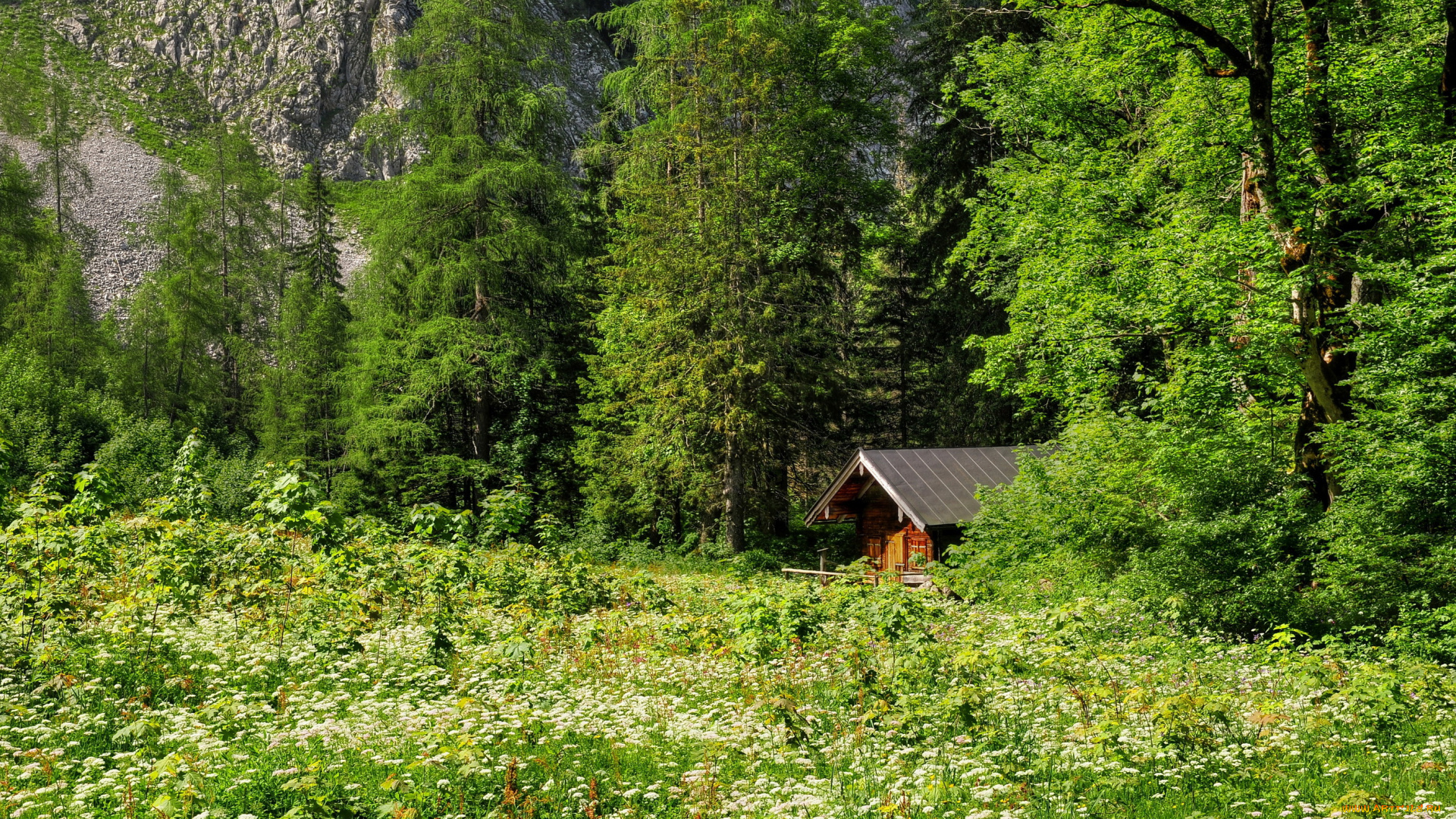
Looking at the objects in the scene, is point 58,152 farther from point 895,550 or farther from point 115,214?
point 895,550

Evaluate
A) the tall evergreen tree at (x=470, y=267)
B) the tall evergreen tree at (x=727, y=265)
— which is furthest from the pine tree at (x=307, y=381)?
the tall evergreen tree at (x=727, y=265)

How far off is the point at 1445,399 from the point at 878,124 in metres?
22.3

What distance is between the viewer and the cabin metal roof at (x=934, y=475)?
774 inches

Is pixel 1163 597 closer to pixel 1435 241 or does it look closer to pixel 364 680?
pixel 1435 241

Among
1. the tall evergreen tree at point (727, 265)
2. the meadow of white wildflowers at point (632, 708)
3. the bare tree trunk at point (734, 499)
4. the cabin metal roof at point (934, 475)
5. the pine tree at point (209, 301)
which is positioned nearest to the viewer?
the meadow of white wildflowers at point (632, 708)

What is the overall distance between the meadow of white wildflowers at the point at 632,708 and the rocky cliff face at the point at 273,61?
79.2 metres

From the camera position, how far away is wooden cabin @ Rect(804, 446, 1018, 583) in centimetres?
1980

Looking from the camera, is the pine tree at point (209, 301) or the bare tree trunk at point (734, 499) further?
the pine tree at point (209, 301)

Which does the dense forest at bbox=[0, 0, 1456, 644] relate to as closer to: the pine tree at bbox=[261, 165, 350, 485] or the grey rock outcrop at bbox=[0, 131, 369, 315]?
the pine tree at bbox=[261, 165, 350, 485]

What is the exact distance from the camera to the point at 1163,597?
10.7 metres

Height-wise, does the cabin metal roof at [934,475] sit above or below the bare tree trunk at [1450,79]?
below

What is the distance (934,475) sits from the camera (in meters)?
20.8

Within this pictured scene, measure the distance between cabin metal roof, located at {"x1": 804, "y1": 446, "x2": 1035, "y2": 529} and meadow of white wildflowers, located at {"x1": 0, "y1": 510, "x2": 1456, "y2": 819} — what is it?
367 inches

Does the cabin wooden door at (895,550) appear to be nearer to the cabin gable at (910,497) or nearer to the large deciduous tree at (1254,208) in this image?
the cabin gable at (910,497)
